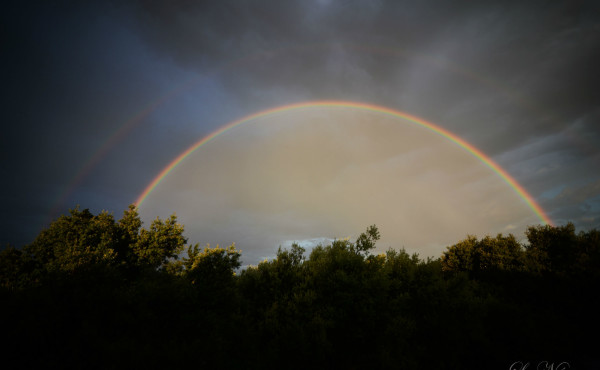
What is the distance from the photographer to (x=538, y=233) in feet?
100

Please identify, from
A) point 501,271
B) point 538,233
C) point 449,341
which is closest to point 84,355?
point 449,341

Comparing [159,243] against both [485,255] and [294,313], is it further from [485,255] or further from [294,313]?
[485,255]

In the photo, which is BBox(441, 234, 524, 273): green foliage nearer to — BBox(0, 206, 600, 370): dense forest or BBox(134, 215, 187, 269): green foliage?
BBox(0, 206, 600, 370): dense forest

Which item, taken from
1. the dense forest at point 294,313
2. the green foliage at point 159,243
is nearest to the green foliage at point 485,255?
the dense forest at point 294,313

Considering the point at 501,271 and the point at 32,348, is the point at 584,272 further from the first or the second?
the point at 32,348

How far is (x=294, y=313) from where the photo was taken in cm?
1505

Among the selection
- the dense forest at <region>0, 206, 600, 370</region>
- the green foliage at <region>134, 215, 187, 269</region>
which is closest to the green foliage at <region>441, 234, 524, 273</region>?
the dense forest at <region>0, 206, 600, 370</region>

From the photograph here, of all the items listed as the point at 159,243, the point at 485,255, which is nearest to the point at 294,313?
the point at 159,243

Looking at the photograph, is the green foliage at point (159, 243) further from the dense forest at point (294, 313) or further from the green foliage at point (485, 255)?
the green foliage at point (485, 255)

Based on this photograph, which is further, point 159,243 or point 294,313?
point 159,243

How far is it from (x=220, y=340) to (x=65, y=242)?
89.1 feet

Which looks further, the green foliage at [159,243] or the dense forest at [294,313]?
the green foliage at [159,243]

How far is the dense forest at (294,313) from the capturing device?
394 inches

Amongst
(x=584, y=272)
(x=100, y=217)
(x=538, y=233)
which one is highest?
(x=100, y=217)
